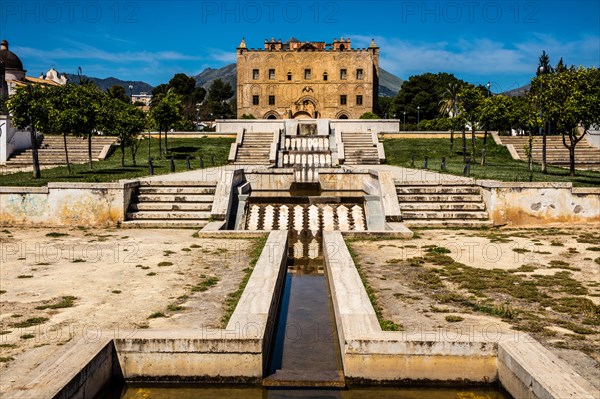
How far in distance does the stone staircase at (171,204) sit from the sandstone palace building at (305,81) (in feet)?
168

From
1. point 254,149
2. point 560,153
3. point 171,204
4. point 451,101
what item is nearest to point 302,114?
point 451,101

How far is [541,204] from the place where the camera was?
13.4 meters

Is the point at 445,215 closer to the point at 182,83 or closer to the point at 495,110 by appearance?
the point at 495,110

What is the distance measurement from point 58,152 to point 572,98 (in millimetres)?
27169

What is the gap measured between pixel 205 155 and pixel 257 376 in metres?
26.6

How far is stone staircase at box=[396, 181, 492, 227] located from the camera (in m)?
13.5

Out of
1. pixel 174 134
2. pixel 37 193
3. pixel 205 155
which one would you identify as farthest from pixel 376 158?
pixel 37 193

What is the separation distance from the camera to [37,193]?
44.0 ft

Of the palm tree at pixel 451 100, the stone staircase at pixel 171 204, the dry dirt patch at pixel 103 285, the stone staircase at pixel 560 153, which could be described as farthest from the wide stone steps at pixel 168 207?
the palm tree at pixel 451 100

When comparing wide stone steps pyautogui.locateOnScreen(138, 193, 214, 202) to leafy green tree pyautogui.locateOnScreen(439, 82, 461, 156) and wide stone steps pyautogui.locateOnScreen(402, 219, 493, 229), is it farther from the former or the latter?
leafy green tree pyautogui.locateOnScreen(439, 82, 461, 156)

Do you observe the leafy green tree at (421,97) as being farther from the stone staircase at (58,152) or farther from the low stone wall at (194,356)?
the low stone wall at (194,356)

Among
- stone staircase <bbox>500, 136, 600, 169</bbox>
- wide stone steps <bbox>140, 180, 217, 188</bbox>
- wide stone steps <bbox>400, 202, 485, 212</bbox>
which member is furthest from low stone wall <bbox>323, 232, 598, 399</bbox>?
stone staircase <bbox>500, 136, 600, 169</bbox>

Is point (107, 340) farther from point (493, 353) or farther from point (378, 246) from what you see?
point (378, 246)

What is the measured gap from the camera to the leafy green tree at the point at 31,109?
733 inches
